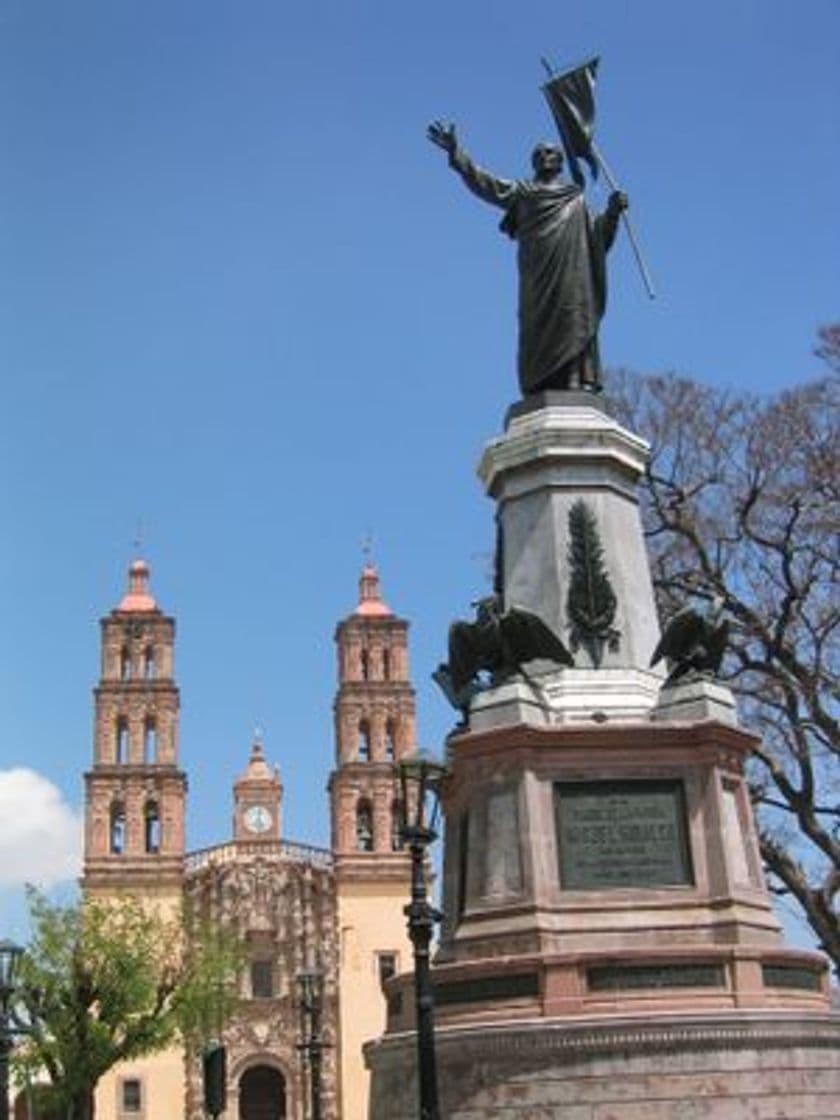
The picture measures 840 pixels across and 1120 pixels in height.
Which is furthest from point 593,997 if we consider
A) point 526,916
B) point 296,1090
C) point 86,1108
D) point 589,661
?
point 296,1090

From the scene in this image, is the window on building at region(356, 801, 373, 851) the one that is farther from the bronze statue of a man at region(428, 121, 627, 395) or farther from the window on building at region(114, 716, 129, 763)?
the bronze statue of a man at region(428, 121, 627, 395)

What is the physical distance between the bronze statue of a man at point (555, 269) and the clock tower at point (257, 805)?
57.0 meters

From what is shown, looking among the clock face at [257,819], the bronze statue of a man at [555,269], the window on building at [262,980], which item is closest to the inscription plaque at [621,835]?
the bronze statue of a man at [555,269]

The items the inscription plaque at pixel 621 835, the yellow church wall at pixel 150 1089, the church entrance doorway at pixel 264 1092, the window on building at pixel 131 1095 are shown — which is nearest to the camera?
the inscription plaque at pixel 621 835

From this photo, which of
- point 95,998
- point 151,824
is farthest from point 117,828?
point 95,998

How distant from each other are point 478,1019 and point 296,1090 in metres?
54.8

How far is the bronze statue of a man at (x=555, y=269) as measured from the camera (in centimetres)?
1284

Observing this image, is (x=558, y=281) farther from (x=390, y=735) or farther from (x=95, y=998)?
(x=390, y=735)

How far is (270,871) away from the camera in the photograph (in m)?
65.9

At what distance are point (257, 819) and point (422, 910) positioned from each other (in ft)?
196

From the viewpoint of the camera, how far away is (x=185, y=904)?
57219 mm

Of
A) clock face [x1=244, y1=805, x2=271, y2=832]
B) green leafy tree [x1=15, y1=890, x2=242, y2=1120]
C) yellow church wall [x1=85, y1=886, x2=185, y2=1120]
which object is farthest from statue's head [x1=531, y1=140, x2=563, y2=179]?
clock face [x1=244, y1=805, x2=271, y2=832]

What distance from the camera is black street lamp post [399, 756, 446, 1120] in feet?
29.8

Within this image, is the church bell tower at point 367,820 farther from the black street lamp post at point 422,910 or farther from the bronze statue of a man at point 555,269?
the black street lamp post at point 422,910
